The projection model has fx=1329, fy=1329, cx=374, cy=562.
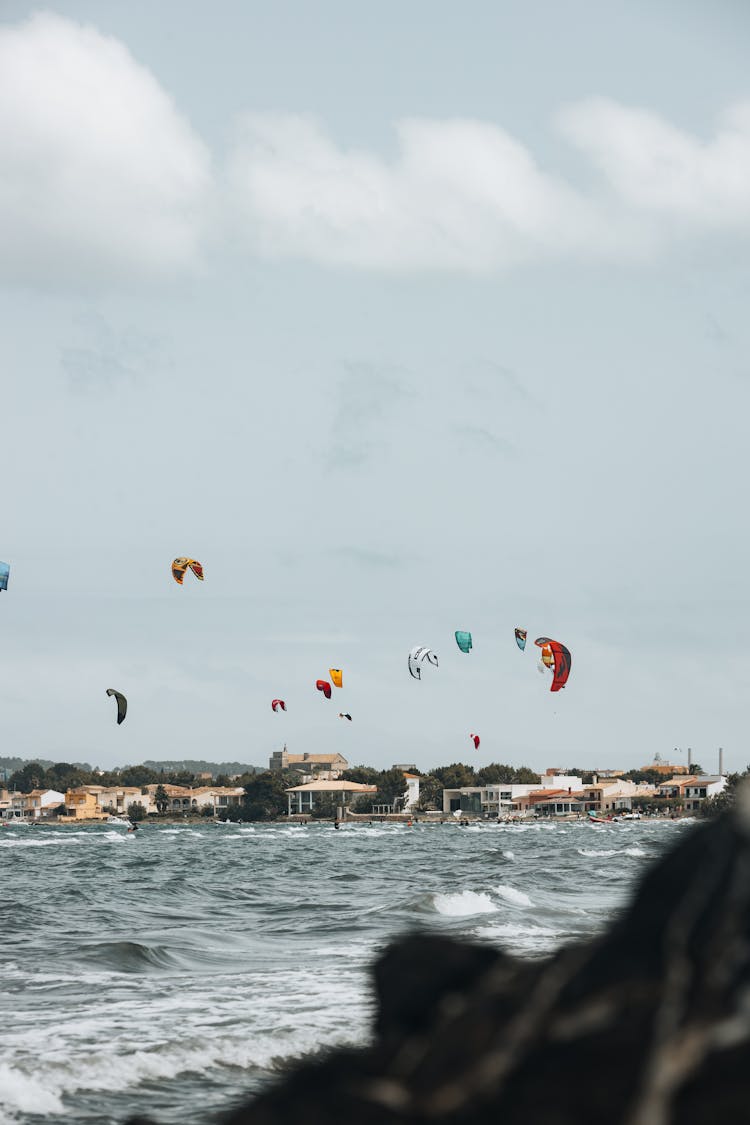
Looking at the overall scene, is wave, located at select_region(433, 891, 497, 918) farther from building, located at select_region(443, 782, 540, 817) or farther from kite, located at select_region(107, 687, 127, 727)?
building, located at select_region(443, 782, 540, 817)

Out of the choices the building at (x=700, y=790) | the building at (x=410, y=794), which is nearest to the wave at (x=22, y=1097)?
the building at (x=700, y=790)

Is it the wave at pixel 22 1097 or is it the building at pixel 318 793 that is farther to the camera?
the building at pixel 318 793

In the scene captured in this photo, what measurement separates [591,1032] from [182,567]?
192 feet

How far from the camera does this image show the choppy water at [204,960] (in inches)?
501

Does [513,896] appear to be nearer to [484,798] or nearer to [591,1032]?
[591,1032]

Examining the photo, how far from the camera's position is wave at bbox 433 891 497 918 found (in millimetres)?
30516

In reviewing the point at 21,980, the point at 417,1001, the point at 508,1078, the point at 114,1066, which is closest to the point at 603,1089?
the point at 508,1078

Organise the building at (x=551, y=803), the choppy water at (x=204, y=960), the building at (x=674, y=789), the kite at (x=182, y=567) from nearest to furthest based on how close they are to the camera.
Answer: the choppy water at (x=204, y=960) < the kite at (x=182, y=567) < the building at (x=674, y=789) < the building at (x=551, y=803)

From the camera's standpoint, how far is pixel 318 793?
19212 centimetres

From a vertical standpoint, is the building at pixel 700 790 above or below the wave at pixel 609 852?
above

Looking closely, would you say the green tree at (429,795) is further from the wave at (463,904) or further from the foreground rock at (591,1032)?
the foreground rock at (591,1032)

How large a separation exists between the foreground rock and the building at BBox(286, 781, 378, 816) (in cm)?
18843

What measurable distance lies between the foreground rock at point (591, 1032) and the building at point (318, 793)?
188427 mm

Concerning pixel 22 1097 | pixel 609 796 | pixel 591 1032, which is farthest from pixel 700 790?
pixel 591 1032
